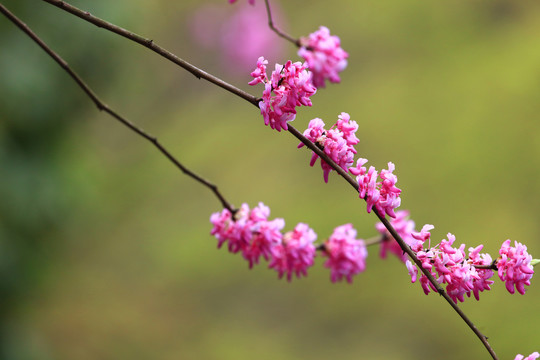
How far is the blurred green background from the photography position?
79.0 inches

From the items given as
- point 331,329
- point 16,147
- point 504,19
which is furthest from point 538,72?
point 16,147

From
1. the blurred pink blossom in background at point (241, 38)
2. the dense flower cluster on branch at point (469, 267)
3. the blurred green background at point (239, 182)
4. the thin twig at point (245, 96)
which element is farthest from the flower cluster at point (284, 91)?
the blurred pink blossom in background at point (241, 38)

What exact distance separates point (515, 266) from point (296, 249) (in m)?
0.33

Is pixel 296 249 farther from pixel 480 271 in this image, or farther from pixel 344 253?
pixel 480 271

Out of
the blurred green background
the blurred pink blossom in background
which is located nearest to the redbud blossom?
the blurred green background

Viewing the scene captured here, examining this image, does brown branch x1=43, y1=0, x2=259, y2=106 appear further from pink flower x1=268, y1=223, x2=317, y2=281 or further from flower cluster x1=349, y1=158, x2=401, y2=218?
pink flower x1=268, y1=223, x2=317, y2=281

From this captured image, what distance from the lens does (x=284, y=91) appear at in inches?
24.9

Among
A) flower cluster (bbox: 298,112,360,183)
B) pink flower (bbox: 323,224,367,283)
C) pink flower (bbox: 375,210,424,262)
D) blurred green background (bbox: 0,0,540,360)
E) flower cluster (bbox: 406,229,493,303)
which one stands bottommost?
flower cluster (bbox: 406,229,493,303)

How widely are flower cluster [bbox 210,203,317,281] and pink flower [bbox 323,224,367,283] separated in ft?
0.20

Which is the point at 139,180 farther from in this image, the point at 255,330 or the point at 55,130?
the point at 55,130

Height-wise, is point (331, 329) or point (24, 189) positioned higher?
point (331, 329)

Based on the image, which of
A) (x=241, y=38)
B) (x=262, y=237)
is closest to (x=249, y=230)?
(x=262, y=237)

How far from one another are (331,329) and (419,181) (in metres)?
0.85

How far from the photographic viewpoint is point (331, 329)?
9.16 ft
